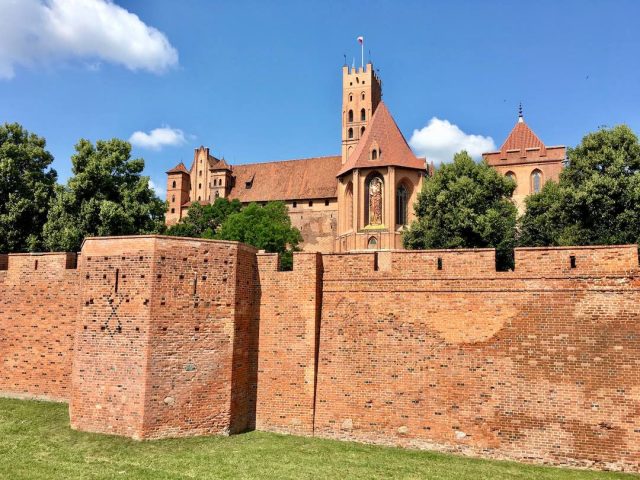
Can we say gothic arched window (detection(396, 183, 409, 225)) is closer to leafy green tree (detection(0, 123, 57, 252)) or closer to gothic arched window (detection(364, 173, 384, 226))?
gothic arched window (detection(364, 173, 384, 226))

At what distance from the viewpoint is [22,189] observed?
21.0 m

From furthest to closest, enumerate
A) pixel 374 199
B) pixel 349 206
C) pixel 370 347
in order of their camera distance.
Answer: pixel 349 206, pixel 374 199, pixel 370 347

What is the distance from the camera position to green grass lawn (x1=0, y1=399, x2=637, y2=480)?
8477 mm

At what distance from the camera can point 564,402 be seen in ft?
30.6

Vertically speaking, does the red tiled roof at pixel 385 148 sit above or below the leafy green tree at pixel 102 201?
above

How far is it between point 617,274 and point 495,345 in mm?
2671

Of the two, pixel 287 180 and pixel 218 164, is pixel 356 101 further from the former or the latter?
pixel 218 164

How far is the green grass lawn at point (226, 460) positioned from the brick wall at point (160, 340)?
1.41ft

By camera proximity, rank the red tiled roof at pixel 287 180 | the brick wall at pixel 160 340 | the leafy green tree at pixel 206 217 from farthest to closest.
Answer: the red tiled roof at pixel 287 180
the leafy green tree at pixel 206 217
the brick wall at pixel 160 340

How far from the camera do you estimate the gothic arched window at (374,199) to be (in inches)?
1506

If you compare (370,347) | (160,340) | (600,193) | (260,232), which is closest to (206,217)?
(260,232)

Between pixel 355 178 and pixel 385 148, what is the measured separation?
352 centimetres

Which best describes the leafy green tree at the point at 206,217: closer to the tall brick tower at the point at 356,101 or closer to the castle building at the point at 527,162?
the tall brick tower at the point at 356,101

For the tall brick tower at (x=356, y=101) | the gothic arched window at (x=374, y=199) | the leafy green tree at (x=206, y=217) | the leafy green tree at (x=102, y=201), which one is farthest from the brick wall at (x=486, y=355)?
the tall brick tower at (x=356, y=101)
